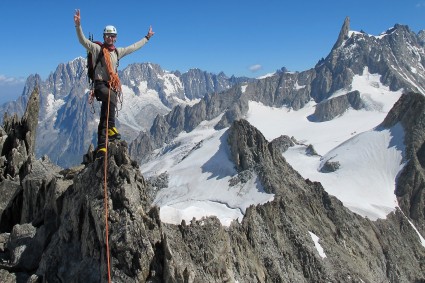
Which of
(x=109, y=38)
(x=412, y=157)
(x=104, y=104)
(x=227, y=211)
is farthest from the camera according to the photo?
(x=412, y=157)

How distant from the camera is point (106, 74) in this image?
1781 centimetres

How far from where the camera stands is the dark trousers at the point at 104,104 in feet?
58.6

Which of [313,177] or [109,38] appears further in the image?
[313,177]

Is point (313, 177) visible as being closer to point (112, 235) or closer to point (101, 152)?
point (101, 152)

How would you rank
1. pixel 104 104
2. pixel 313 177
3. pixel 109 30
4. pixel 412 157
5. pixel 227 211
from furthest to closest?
pixel 313 177, pixel 412 157, pixel 227 211, pixel 104 104, pixel 109 30

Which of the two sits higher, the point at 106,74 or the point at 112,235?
the point at 106,74

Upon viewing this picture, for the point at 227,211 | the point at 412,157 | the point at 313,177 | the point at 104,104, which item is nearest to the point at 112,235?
the point at 104,104

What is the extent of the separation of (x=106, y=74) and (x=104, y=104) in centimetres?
124

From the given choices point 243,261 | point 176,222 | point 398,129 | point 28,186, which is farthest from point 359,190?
point 28,186

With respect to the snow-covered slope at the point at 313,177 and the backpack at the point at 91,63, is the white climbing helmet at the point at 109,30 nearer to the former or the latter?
the backpack at the point at 91,63

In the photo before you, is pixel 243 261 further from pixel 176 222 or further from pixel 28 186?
pixel 28 186

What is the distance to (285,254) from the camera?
58312mm

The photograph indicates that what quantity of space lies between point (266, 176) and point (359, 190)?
44176mm

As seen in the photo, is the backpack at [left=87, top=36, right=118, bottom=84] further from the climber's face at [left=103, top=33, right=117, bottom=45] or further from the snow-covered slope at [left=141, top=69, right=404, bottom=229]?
the snow-covered slope at [left=141, top=69, right=404, bottom=229]
